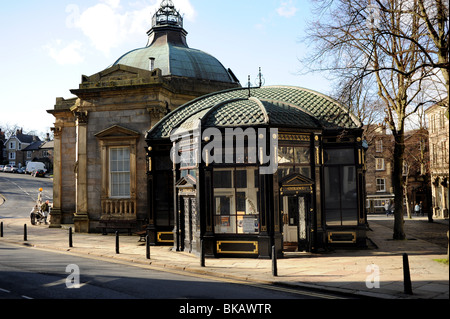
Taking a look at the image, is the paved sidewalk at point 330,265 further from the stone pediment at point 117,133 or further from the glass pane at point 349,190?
the stone pediment at point 117,133

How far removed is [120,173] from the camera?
2408cm

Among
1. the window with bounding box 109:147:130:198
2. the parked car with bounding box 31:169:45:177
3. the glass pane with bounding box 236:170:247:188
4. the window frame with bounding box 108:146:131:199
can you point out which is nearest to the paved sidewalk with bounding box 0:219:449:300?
the glass pane with bounding box 236:170:247:188

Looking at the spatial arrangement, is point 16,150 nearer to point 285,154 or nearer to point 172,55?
point 172,55

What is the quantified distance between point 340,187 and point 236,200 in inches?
185

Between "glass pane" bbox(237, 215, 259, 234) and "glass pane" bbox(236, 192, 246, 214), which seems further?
"glass pane" bbox(236, 192, 246, 214)

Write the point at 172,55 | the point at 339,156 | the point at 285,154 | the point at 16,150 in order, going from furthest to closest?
the point at 16,150 < the point at 172,55 < the point at 339,156 < the point at 285,154

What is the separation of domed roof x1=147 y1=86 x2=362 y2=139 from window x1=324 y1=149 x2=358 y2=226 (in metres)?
1.25

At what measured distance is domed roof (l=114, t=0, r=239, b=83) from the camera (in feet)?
99.9

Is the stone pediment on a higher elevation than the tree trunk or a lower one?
higher

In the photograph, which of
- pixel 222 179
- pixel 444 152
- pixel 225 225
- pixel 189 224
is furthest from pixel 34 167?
pixel 225 225

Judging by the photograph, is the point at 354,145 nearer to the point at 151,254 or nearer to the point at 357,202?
the point at 357,202

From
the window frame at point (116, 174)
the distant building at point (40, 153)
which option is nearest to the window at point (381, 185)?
the window frame at point (116, 174)

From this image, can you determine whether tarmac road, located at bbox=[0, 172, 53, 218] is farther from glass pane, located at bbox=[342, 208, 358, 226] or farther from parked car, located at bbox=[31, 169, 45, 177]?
glass pane, located at bbox=[342, 208, 358, 226]

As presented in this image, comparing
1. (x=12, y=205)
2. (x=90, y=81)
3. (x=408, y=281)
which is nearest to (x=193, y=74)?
(x=90, y=81)
